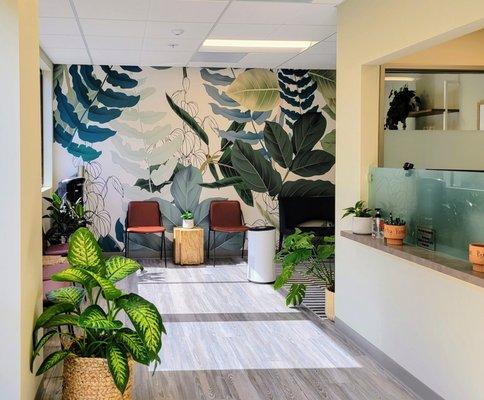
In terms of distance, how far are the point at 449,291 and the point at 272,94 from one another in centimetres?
633

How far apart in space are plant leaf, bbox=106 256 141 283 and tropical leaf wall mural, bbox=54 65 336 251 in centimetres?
565

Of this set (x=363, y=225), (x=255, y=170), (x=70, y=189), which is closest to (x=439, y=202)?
(x=363, y=225)

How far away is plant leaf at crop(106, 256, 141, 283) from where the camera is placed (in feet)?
11.9

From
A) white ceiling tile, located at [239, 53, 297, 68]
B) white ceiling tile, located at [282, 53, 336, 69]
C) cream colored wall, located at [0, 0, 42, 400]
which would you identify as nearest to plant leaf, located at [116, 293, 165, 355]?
cream colored wall, located at [0, 0, 42, 400]

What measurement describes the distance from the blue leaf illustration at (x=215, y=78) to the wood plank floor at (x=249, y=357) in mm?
3515

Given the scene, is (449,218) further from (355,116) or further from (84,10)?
(84,10)

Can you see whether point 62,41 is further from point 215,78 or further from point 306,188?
point 306,188

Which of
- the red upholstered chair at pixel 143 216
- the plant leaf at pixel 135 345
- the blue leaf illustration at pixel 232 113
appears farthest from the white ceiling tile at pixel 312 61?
the plant leaf at pixel 135 345

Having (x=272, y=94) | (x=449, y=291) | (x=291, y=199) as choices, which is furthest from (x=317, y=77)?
(x=449, y=291)

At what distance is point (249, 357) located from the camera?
15.9 feet

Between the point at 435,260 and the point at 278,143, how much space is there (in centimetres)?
617

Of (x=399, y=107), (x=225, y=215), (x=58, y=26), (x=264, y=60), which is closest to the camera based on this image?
(x=399, y=107)

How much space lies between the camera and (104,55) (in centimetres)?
822

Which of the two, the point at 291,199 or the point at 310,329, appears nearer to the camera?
the point at 310,329
